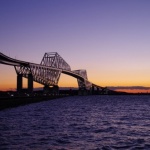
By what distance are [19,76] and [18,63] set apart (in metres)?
5.88

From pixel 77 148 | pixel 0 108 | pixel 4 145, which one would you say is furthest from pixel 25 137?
pixel 0 108

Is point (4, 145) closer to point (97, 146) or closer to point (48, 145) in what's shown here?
point (48, 145)

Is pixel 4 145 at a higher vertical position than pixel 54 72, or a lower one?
lower

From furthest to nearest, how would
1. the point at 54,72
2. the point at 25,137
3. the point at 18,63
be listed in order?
the point at 54,72 < the point at 18,63 < the point at 25,137

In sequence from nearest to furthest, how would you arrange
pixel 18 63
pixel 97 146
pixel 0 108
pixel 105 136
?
1. pixel 97 146
2. pixel 105 136
3. pixel 0 108
4. pixel 18 63

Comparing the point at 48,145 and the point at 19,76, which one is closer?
the point at 48,145

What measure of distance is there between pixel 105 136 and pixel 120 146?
13.7ft

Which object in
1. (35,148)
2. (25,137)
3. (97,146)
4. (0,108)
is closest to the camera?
(35,148)

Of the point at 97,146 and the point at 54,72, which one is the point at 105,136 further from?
the point at 54,72

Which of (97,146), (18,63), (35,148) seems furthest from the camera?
(18,63)

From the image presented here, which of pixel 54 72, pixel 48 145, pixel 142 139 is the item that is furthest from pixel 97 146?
pixel 54 72

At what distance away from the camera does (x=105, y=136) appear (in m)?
23.5

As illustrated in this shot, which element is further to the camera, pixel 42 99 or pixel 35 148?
pixel 42 99

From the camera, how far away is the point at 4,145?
1897cm
